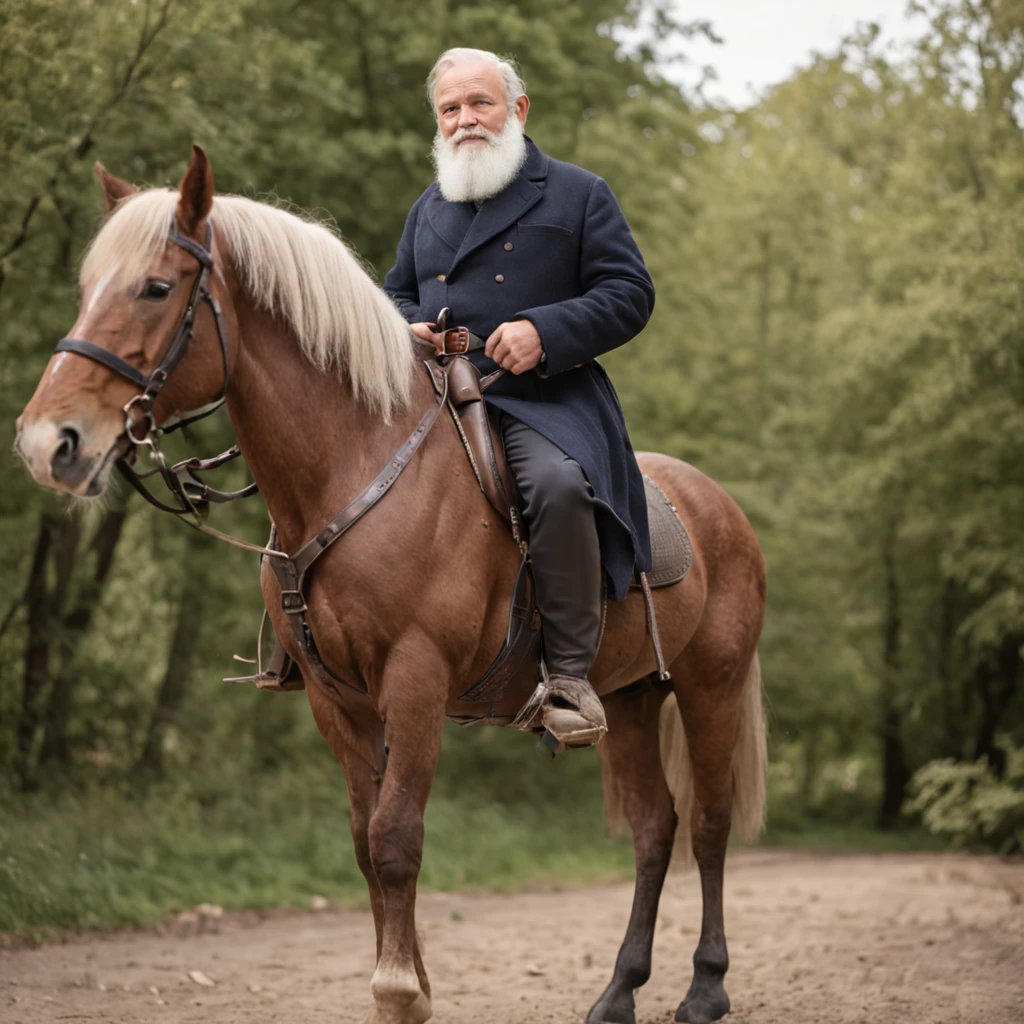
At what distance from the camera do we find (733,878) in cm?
1202

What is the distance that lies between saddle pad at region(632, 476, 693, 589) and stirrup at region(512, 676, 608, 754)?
67 centimetres

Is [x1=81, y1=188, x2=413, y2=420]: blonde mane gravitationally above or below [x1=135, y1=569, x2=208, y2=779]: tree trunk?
above

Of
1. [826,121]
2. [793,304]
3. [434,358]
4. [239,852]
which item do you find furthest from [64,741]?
[826,121]

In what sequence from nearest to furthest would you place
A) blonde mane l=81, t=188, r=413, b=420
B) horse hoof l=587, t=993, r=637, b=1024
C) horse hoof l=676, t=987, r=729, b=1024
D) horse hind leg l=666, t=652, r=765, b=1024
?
1. blonde mane l=81, t=188, r=413, b=420
2. horse hoof l=587, t=993, r=637, b=1024
3. horse hoof l=676, t=987, r=729, b=1024
4. horse hind leg l=666, t=652, r=765, b=1024

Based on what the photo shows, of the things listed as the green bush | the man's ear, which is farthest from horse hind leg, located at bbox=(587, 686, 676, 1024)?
the green bush

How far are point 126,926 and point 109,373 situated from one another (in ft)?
17.6

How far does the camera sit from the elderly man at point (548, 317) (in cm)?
400

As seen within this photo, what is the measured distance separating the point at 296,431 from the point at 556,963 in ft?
13.7

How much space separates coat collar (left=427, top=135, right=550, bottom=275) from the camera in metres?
4.28

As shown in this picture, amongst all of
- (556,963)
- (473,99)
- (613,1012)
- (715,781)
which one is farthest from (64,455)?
(556,963)

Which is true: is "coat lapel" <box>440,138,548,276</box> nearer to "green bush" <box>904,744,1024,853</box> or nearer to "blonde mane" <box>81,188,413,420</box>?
"blonde mane" <box>81,188,413,420</box>

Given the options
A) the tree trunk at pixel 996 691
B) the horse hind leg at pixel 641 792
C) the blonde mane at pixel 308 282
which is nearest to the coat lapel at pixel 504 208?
the blonde mane at pixel 308 282

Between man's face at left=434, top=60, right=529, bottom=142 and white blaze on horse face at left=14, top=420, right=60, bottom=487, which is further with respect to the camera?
man's face at left=434, top=60, right=529, bottom=142

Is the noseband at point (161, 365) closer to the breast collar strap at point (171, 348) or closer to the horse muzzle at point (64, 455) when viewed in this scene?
the breast collar strap at point (171, 348)
